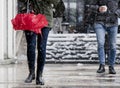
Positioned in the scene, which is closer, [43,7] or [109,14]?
[43,7]

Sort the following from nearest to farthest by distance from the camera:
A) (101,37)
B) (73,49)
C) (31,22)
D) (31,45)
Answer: (31,22)
(31,45)
(101,37)
(73,49)

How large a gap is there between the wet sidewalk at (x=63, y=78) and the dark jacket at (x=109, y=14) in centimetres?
104

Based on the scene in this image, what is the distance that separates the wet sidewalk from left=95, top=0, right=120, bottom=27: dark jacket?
1.04m

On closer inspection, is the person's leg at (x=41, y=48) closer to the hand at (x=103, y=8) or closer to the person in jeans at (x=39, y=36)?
the person in jeans at (x=39, y=36)

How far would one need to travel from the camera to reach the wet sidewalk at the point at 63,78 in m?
8.69

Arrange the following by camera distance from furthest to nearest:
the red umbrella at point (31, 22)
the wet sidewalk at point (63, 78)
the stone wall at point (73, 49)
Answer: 1. the stone wall at point (73, 49)
2. the wet sidewalk at point (63, 78)
3. the red umbrella at point (31, 22)

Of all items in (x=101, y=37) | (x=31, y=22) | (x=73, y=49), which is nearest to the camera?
(x=31, y=22)

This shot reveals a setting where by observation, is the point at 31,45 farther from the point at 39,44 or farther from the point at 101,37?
the point at 101,37

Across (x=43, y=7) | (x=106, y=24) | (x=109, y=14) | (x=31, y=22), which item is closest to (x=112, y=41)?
(x=106, y=24)

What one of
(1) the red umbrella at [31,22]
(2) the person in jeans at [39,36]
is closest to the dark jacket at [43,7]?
(2) the person in jeans at [39,36]

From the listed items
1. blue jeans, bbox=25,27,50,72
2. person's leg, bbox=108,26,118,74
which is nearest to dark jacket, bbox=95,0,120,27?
person's leg, bbox=108,26,118,74

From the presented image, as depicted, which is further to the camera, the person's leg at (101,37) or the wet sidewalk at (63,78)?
the person's leg at (101,37)

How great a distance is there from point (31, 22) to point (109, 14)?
8.79 ft

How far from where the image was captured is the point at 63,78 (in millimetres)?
9773
